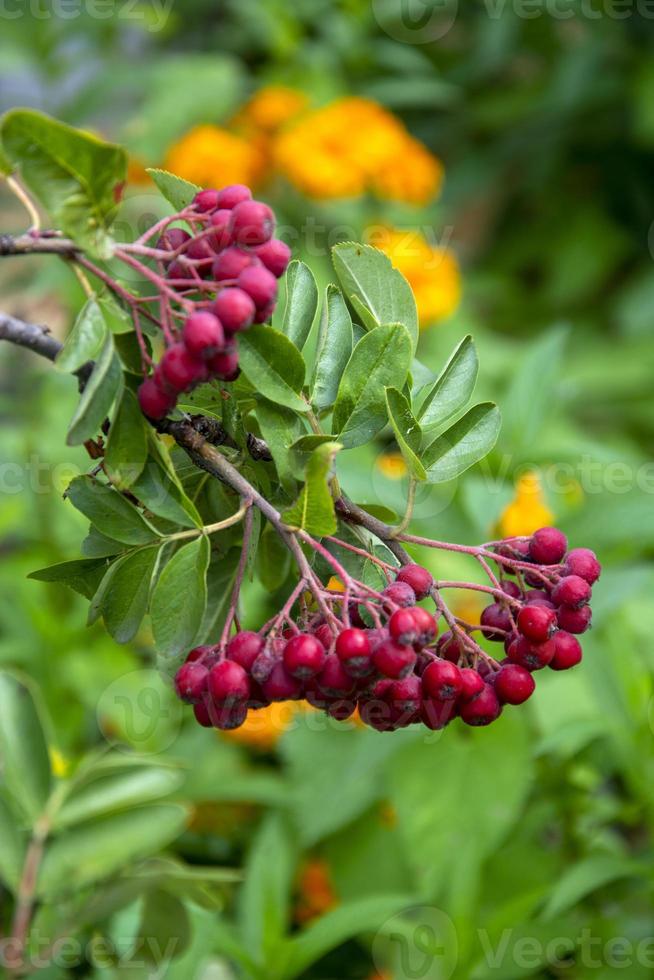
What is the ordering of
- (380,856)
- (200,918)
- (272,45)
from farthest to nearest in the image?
(272,45)
(380,856)
(200,918)

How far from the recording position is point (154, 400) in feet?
1.78

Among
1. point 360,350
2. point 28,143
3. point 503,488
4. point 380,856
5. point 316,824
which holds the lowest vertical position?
point 380,856

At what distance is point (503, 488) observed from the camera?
1239 mm

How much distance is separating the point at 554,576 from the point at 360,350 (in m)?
0.15

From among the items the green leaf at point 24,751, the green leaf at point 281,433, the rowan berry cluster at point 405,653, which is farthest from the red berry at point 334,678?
the green leaf at point 24,751

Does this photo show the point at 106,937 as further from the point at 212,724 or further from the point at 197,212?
the point at 197,212

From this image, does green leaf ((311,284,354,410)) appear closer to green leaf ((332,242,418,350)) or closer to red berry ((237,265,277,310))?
Answer: green leaf ((332,242,418,350))

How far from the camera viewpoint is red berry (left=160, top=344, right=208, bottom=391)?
20.0 inches

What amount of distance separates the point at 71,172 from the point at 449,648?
295 millimetres

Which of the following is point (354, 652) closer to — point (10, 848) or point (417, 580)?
point (417, 580)

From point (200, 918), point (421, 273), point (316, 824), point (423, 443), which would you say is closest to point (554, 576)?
point (423, 443)

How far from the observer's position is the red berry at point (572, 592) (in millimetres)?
569

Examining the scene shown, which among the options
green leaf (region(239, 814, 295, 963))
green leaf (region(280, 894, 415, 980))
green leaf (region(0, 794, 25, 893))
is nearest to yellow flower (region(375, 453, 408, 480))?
green leaf (region(239, 814, 295, 963))

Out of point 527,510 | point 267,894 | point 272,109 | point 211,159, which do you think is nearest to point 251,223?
point 267,894
